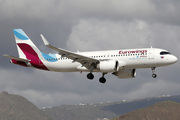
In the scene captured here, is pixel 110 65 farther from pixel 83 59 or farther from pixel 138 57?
pixel 138 57

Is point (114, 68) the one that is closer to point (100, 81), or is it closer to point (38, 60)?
point (100, 81)

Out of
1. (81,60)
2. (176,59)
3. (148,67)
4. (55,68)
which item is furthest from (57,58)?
(176,59)

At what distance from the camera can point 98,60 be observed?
57.6m

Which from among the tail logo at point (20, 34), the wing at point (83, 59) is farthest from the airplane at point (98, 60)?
the tail logo at point (20, 34)

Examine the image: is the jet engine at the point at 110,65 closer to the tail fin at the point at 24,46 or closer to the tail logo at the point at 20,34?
the tail fin at the point at 24,46

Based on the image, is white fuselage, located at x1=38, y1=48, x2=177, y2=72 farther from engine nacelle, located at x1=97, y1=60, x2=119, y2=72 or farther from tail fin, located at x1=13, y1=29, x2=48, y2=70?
tail fin, located at x1=13, y1=29, x2=48, y2=70

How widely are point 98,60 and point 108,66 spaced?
2318 millimetres

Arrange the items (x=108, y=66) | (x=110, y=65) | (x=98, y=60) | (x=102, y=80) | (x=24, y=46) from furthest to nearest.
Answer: (x=24, y=46)
(x=102, y=80)
(x=98, y=60)
(x=108, y=66)
(x=110, y=65)

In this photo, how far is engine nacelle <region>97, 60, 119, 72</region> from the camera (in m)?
56.7

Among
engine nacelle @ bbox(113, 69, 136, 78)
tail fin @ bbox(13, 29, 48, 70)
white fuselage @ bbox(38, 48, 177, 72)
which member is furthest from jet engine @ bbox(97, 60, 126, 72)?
tail fin @ bbox(13, 29, 48, 70)

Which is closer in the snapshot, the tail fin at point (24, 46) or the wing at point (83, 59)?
the wing at point (83, 59)

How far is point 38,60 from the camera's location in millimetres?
63938

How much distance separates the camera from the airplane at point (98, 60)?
56.8 m

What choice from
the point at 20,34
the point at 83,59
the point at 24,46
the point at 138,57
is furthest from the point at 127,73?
the point at 20,34
